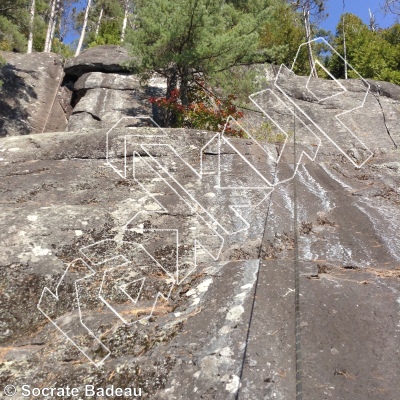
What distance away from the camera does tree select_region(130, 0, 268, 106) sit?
27.1ft

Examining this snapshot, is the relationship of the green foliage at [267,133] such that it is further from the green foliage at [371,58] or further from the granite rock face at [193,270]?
the green foliage at [371,58]

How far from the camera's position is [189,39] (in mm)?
8547

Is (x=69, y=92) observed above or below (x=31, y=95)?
above

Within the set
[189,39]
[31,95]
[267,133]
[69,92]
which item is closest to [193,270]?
[189,39]

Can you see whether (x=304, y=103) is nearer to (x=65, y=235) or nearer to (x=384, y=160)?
(x=384, y=160)

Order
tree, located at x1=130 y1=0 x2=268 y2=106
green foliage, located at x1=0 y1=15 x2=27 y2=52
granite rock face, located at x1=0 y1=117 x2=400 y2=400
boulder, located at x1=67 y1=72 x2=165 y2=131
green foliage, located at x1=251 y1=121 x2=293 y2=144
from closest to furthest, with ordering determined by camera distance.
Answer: granite rock face, located at x1=0 y1=117 x2=400 y2=400
tree, located at x1=130 y1=0 x2=268 y2=106
green foliage, located at x1=251 y1=121 x2=293 y2=144
green foliage, located at x1=0 y1=15 x2=27 y2=52
boulder, located at x1=67 y1=72 x2=165 y2=131

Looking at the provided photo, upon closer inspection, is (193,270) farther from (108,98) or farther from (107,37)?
(107,37)

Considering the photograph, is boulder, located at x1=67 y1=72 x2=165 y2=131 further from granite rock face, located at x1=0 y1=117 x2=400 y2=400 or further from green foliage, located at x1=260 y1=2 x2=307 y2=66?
granite rock face, located at x1=0 y1=117 x2=400 y2=400

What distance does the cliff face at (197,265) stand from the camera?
8.37 ft

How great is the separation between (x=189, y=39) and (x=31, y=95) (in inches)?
227

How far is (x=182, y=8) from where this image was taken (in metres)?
8.17

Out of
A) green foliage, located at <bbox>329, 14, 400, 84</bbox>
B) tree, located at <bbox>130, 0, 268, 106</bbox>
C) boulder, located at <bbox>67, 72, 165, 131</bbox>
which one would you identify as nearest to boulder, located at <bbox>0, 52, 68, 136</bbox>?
boulder, located at <bbox>67, 72, 165, 131</bbox>

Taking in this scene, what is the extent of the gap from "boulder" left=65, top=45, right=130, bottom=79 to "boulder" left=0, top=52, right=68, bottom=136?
424mm

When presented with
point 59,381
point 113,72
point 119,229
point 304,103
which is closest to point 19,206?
point 119,229
